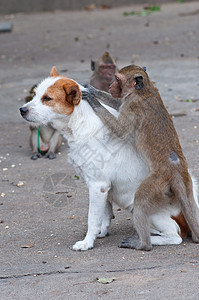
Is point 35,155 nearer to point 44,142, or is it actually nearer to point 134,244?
point 44,142

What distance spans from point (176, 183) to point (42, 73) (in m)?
7.75

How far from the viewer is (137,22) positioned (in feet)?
51.8

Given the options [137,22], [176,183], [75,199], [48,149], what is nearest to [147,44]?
[137,22]

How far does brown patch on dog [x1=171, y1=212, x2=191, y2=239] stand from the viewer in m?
4.75

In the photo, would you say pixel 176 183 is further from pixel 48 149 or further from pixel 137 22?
pixel 137 22

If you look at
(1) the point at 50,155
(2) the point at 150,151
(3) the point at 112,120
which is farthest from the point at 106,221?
(1) the point at 50,155

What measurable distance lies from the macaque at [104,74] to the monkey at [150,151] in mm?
3101

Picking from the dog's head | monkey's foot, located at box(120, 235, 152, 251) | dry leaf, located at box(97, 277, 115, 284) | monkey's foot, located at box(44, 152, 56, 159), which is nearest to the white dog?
the dog's head

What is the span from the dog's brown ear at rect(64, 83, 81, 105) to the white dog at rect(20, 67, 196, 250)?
0.04 feet

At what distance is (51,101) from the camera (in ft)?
14.7

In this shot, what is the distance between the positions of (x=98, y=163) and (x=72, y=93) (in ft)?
2.00

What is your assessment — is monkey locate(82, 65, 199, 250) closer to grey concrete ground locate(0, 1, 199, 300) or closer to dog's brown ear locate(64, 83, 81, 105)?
dog's brown ear locate(64, 83, 81, 105)

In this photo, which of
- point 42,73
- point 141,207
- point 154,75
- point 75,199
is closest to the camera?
point 141,207

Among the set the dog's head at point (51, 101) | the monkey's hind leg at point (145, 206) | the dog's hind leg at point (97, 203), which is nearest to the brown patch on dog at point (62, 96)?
the dog's head at point (51, 101)
